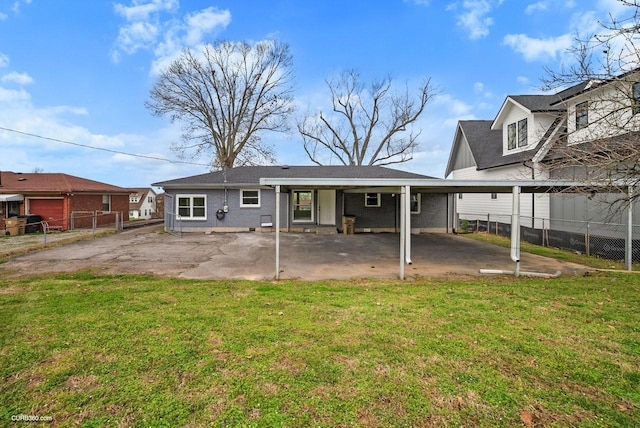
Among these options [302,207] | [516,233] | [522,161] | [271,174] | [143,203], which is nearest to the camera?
[516,233]

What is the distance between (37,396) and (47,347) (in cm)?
107

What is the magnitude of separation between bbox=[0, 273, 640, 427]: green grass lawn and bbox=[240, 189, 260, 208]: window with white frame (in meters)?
10.4

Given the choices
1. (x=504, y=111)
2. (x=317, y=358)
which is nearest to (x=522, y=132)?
(x=504, y=111)

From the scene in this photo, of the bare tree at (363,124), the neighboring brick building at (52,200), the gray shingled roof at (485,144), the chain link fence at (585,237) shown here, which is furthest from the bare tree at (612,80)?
the bare tree at (363,124)

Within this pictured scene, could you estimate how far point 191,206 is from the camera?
51.6 feet

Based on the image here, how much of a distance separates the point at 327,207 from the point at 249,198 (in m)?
4.05

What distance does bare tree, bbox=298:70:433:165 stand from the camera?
29.4 metres

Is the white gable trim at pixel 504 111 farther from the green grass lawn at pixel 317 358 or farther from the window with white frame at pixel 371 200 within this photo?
the green grass lawn at pixel 317 358

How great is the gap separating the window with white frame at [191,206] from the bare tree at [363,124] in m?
17.7

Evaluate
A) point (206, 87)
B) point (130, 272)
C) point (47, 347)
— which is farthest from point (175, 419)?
point (206, 87)

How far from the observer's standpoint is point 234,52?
28.1 meters

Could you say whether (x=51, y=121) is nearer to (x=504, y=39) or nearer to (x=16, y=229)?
(x=16, y=229)

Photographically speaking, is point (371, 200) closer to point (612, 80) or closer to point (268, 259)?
point (268, 259)

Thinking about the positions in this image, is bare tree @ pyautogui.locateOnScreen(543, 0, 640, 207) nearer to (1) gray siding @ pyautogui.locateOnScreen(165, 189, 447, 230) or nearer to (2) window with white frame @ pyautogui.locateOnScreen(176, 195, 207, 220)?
(1) gray siding @ pyautogui.locateOnScreen(165, 189, 447, 230)
